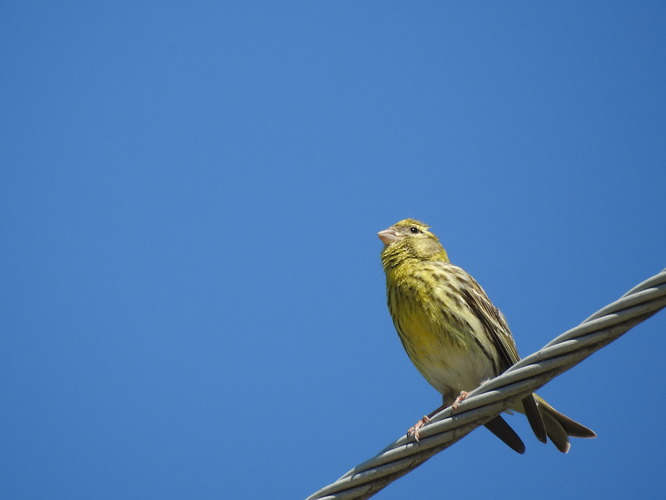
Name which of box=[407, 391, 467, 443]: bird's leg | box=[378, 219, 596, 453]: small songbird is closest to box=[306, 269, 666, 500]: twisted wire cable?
box=[407, 391, 467, 443]: bird's leg

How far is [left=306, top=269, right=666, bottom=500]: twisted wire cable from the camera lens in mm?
2777

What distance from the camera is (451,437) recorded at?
3.28m

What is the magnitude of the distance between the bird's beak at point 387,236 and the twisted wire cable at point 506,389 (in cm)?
281

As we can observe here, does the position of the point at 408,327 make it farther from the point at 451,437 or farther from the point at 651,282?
the point at 651,282

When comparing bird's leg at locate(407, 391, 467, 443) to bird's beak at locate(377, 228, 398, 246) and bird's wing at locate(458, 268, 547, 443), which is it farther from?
bird's beak at locate(377, 228, 398, 246)

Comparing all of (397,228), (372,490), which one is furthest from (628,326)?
(397,228)

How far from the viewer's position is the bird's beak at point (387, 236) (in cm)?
611

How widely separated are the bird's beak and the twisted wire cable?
281 cm

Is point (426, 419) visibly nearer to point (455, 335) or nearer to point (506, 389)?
point (455, 335)

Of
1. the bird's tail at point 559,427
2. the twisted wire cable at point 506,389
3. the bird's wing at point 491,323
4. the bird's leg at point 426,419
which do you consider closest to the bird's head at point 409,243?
the bird's wing at point 491,323

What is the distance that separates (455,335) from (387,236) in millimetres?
1403

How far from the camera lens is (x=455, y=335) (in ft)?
16.5

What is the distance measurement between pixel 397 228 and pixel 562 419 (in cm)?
229

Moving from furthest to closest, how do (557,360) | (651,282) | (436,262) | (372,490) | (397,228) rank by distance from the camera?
1. (397,228)
2. (436,262)
3. (372,490)
4. (557,360)
5. (651,282)
